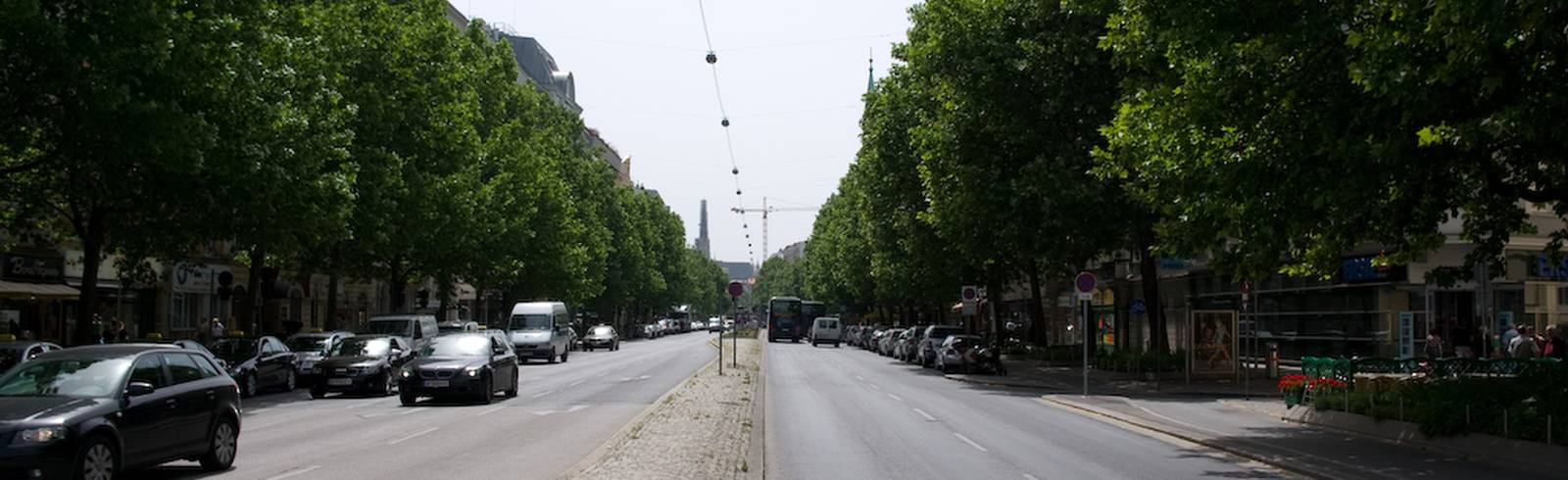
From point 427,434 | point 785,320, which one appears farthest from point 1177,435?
point 785,320

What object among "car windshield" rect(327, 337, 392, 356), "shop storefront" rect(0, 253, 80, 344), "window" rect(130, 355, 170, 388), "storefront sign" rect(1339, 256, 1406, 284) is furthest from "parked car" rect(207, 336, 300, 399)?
"storefront sign" rect(1339, 256, 1406, 284)

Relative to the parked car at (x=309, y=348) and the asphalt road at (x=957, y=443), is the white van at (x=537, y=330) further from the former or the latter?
the asphalt road at (x=957, y=443)

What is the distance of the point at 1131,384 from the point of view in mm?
34375

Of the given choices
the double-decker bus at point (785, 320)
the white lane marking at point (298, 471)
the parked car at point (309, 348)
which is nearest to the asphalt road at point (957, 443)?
the white lane marking at point (298, 471)

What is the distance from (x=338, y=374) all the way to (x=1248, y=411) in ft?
63.6

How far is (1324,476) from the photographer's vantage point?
14.5 metres

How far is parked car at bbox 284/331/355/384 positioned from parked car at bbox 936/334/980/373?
1996 centimetres

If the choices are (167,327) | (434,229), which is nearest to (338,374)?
(434,229)

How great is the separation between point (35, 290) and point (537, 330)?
1865 centimetres

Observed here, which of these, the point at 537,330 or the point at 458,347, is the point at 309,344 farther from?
the point at 537,330

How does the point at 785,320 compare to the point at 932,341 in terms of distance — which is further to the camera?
the point at 785,320

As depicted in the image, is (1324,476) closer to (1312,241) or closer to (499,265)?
(1312,241)

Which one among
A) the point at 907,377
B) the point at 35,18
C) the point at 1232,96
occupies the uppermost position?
the point at 35,18

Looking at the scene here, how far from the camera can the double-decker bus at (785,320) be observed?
3718 inches
